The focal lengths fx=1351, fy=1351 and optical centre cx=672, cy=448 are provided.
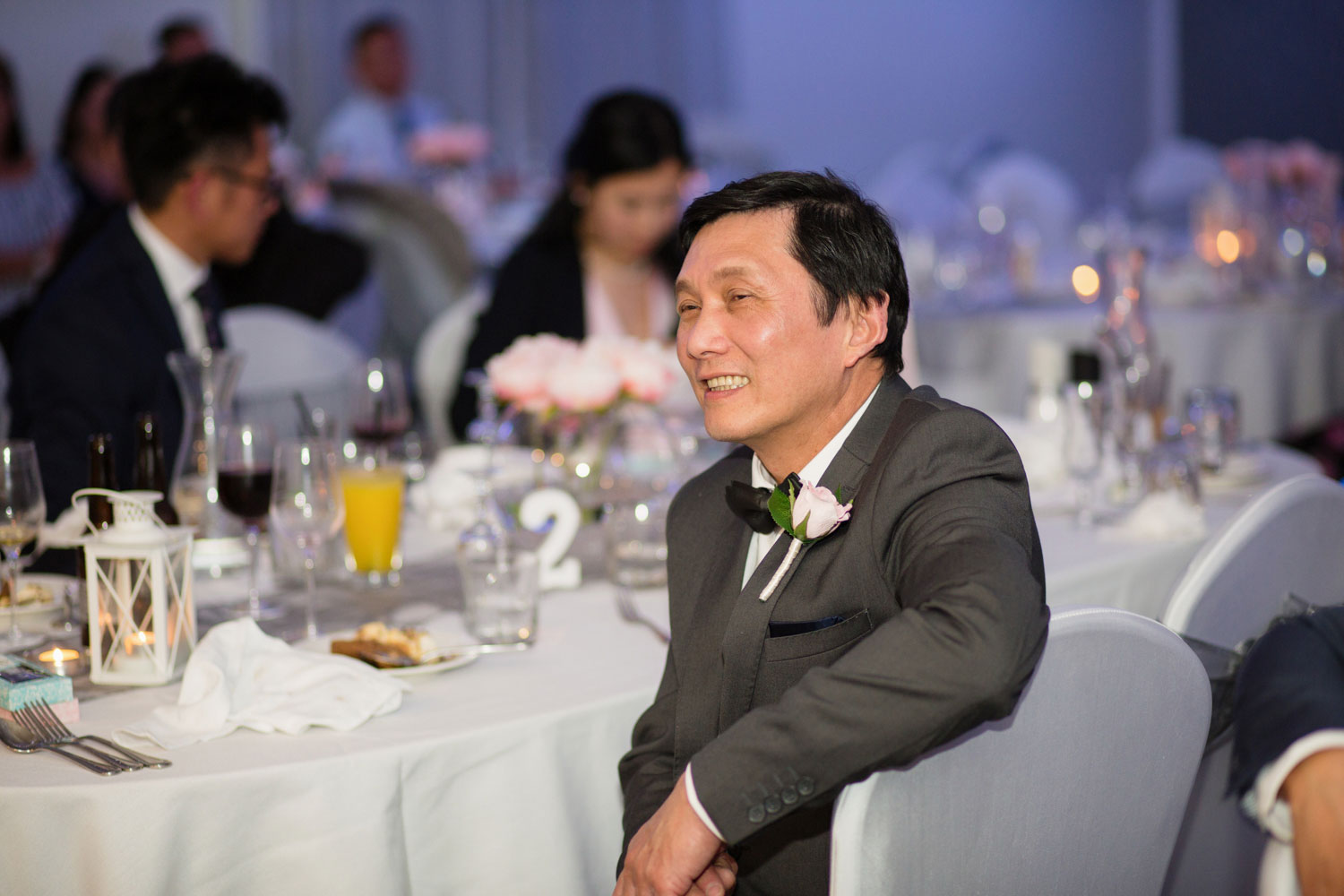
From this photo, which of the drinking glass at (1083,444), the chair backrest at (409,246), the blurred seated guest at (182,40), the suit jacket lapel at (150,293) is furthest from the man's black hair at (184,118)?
the blurred seated guest at (182,40)

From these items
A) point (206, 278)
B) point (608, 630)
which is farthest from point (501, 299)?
point (608, 630)

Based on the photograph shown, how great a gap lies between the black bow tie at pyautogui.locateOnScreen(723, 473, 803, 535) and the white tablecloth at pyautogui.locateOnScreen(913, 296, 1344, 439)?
3.00 meters

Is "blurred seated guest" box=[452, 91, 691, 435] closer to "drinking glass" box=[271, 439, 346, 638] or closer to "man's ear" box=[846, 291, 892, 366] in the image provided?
"drinking glass" box=[271, 439, 346, 638]

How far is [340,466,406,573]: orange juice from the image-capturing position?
202 cm

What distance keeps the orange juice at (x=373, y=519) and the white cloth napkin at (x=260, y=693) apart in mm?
475

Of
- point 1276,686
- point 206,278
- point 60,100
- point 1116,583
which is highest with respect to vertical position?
point 60,100

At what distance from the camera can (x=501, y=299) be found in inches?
143

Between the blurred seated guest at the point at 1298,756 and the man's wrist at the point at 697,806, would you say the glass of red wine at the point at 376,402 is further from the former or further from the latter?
the blurred seated guest at the point at 1298,756

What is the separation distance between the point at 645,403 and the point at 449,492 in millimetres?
376

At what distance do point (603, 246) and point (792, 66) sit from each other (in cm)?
701

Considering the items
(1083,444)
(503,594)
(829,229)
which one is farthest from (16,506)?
(1083,444)

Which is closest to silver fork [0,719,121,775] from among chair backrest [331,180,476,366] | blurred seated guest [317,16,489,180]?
chair backrest [331,180,476,366]

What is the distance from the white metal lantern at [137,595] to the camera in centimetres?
155

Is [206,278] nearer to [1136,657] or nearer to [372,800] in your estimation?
[372,800]
